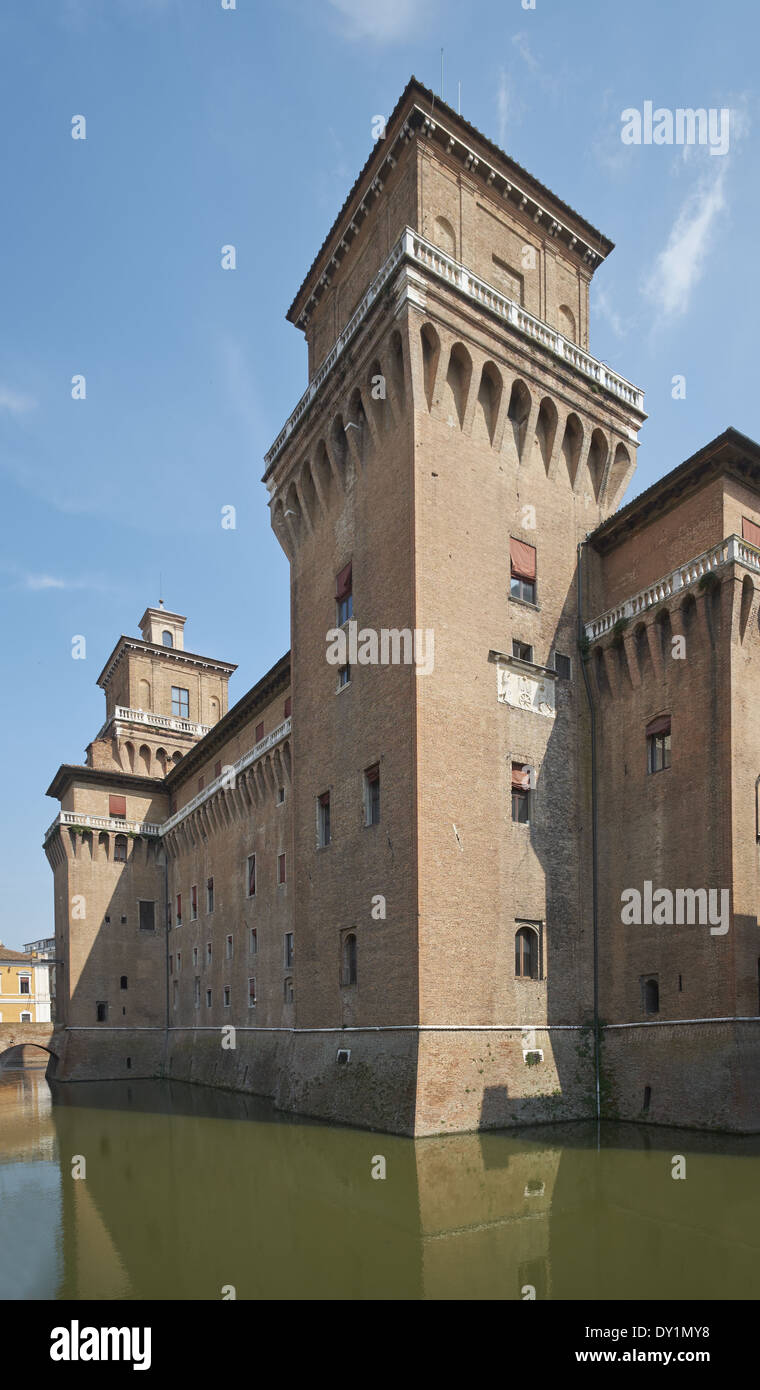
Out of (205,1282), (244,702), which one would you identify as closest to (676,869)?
(205,1282)

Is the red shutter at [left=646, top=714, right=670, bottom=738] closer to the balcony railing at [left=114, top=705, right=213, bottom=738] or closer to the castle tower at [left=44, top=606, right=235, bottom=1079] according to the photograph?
the castle tower at [left=44, top=606, right=235, bottom=1079]

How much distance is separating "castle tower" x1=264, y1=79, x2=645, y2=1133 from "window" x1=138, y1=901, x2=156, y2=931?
25.4 m

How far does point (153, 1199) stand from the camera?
16.8 m

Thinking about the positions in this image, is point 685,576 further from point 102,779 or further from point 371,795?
point 102,779

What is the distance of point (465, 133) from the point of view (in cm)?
2647

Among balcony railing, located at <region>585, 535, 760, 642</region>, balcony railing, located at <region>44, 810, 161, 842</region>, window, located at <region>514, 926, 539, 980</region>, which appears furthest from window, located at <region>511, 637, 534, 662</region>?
balcony railing, located at <region>44, 810, 161, 842</region>

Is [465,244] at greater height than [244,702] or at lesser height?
greater

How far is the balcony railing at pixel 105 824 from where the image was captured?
49.7 m

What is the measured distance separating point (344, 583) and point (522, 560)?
523 cm

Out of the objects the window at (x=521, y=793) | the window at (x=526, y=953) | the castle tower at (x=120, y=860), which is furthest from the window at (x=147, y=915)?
the window at (x=521, y=793)

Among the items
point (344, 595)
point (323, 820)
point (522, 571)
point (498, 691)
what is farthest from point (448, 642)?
point (323, 820)

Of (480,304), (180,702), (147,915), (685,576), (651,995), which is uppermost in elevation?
(480,304)
